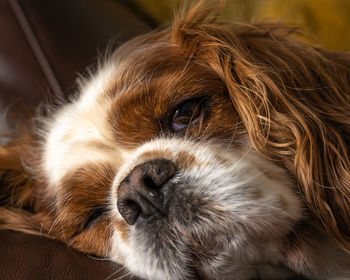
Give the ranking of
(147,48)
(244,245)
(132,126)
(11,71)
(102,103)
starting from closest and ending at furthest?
(244,245)
(132,126)
(102,103)
(147,48)
(11,71)

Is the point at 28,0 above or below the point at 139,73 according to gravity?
above

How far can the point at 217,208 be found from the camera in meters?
0.89

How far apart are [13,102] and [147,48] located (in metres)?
0.67

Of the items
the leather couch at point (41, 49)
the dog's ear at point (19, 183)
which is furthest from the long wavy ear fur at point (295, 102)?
the dog's ear at point (19, 183)

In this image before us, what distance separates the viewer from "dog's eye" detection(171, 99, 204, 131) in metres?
1.12

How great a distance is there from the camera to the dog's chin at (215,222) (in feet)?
2.92

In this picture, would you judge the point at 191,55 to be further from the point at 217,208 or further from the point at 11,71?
the point at 11,71

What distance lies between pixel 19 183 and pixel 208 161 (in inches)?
36.4

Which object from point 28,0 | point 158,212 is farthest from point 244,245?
point 28,0

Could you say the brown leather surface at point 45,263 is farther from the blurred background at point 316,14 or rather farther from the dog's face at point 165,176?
the blurred background at point 316,14

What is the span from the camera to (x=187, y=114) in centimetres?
114

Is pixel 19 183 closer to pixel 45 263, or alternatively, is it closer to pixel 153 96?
pixel 45 263

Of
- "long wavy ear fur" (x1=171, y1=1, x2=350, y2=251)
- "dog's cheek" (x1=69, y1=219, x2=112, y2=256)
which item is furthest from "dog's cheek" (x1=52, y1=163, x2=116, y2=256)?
"long wavy ear fur" (x1=171, y1=1, x2=350, y2=251)

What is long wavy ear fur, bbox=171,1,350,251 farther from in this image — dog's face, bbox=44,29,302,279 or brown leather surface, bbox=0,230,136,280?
brown leather surface, bbox=0,230,136,280
